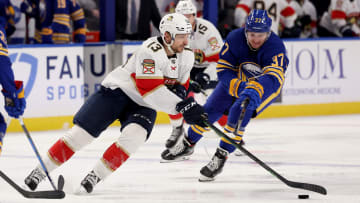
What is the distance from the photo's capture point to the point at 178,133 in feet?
18.0

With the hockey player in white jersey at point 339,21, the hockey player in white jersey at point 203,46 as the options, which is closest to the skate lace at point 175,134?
the hockey player in white jersey at point 203,46

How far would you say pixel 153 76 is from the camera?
4.02m

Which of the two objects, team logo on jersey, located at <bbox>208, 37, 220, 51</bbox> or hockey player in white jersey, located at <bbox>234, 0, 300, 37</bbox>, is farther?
hockey player in white jersey, located at <bbox>234, 0, 300, 37</bbox>

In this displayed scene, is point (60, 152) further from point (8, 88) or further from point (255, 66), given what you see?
point (255, 66)

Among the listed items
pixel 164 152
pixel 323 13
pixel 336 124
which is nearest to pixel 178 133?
pixel 164 152

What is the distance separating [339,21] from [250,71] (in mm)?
4228

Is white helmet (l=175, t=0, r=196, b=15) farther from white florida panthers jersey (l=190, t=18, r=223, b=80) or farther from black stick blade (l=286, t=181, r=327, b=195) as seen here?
black stick blade (l=286, t=181, r=327, b=195)

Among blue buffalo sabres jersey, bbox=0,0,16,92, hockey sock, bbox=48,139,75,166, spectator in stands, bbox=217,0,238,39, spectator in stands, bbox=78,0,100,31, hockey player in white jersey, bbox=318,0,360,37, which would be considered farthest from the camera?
hockey player in white jersey, bbox=318,0,360,37

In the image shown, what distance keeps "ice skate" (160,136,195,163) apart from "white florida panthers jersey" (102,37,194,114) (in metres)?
1.15

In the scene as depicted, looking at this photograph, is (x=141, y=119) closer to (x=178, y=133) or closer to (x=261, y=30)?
(x=261, y=30)

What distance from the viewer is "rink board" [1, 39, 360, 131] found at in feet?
22.6

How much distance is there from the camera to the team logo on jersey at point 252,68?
4.64 metres

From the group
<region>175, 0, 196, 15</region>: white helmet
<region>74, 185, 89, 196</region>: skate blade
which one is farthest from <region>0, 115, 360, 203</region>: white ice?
<region>175, 0, 196, 15</region>: white helmet

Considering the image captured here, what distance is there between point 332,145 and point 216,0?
8.48ft
